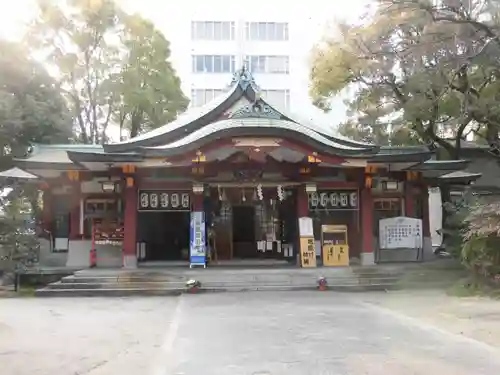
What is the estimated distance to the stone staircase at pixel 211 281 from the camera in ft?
51.7

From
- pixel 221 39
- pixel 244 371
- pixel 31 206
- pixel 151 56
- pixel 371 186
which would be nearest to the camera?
pixel 244 371

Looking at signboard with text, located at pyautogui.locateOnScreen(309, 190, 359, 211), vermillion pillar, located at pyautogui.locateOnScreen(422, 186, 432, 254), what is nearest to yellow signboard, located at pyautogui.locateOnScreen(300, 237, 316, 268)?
signboard with text, located at pyautogui.locateOnScreen(309, 190, 359, 211)

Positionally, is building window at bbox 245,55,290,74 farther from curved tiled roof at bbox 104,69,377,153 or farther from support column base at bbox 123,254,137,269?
support column base at bbox 123,254,137,269

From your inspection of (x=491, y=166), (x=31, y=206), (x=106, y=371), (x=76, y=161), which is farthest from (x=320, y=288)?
(x=491, y=166)

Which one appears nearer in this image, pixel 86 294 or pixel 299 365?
pixel 299 365

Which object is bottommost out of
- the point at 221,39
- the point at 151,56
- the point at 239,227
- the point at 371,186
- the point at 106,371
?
the point at 106,371

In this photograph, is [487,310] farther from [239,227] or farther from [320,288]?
[239,227]

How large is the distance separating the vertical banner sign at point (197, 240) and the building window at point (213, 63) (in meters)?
28.3

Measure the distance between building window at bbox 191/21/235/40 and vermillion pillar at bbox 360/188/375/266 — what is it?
29031 mm

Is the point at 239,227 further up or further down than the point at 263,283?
further up

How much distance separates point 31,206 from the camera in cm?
2400

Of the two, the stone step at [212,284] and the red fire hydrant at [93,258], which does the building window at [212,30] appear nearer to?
the red fire hydrant at [93,258]

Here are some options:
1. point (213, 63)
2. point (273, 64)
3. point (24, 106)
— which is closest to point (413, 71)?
point (24, 106)

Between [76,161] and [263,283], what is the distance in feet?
23.1
